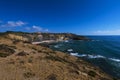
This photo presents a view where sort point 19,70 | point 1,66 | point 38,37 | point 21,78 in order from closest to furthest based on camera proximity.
→ point 21,78, point 19,70, point 1,66, point 38,37

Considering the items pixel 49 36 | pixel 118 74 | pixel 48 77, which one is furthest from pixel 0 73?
pixel 49 36

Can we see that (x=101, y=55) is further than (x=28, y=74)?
Yes

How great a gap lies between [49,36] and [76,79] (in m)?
105

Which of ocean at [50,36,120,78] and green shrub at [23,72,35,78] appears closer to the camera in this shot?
green shrub at [23,72,35,78]

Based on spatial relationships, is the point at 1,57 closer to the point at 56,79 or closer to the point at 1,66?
the point at 1,66

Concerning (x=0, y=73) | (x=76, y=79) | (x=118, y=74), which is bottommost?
(x=118, y=74)

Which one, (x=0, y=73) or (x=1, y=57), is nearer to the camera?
(x=0, y=73)

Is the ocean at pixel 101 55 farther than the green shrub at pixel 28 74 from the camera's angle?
Yes

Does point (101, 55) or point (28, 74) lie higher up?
point (28, 74)

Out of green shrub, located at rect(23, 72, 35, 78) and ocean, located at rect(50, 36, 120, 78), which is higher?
green shrub, located at rect(23, 72, 35, 78)

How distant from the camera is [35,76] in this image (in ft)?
42.8

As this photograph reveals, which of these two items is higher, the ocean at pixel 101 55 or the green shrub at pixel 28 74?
the green shrub at pixel 28 74

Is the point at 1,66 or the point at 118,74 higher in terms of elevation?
the point at 1,66

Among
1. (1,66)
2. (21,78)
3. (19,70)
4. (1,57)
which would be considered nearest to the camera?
(21,78)
